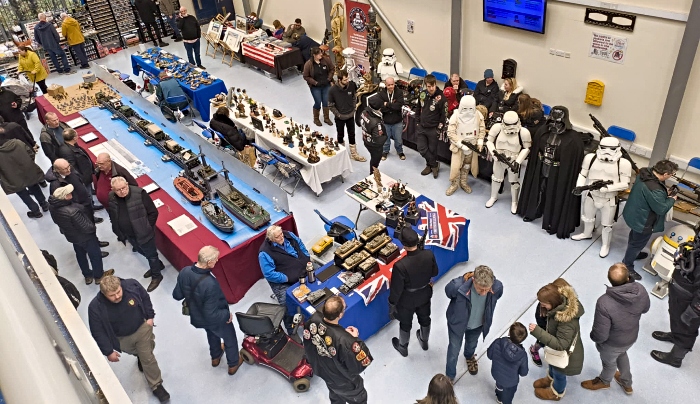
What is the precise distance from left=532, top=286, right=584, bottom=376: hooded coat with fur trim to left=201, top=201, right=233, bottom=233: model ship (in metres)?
3.88

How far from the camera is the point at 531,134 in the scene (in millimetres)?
A: 7320

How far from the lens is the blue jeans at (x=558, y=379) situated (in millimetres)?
4986

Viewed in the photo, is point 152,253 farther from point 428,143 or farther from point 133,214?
point 428,143

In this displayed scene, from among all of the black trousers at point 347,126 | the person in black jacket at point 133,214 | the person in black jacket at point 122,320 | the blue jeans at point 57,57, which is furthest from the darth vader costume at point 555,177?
the blue jeans at point 57,57

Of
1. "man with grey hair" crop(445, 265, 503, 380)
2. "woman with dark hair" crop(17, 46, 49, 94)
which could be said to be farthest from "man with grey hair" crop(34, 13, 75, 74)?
"man with grey hair" crop(445, 265, 503, 380)

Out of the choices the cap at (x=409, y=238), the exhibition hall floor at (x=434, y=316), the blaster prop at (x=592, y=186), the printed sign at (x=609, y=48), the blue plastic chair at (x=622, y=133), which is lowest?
the exhibition hall floor at (x=434, y=316)

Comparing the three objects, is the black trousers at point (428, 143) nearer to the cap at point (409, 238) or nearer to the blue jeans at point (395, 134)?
the blue jeans at point (395, 134)

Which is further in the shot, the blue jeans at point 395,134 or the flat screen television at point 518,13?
the blue jeans at point 395,134

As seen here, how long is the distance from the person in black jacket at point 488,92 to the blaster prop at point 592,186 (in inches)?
94.4

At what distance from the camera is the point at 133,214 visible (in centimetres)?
622

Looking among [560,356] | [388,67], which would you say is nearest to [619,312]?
[560,356]

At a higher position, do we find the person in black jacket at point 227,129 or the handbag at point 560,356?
the person in black jacket at point 227,129

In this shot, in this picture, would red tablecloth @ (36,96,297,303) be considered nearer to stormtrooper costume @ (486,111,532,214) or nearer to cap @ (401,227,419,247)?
cap @ (401,227,419,247)

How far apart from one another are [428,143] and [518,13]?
98.7 inches
